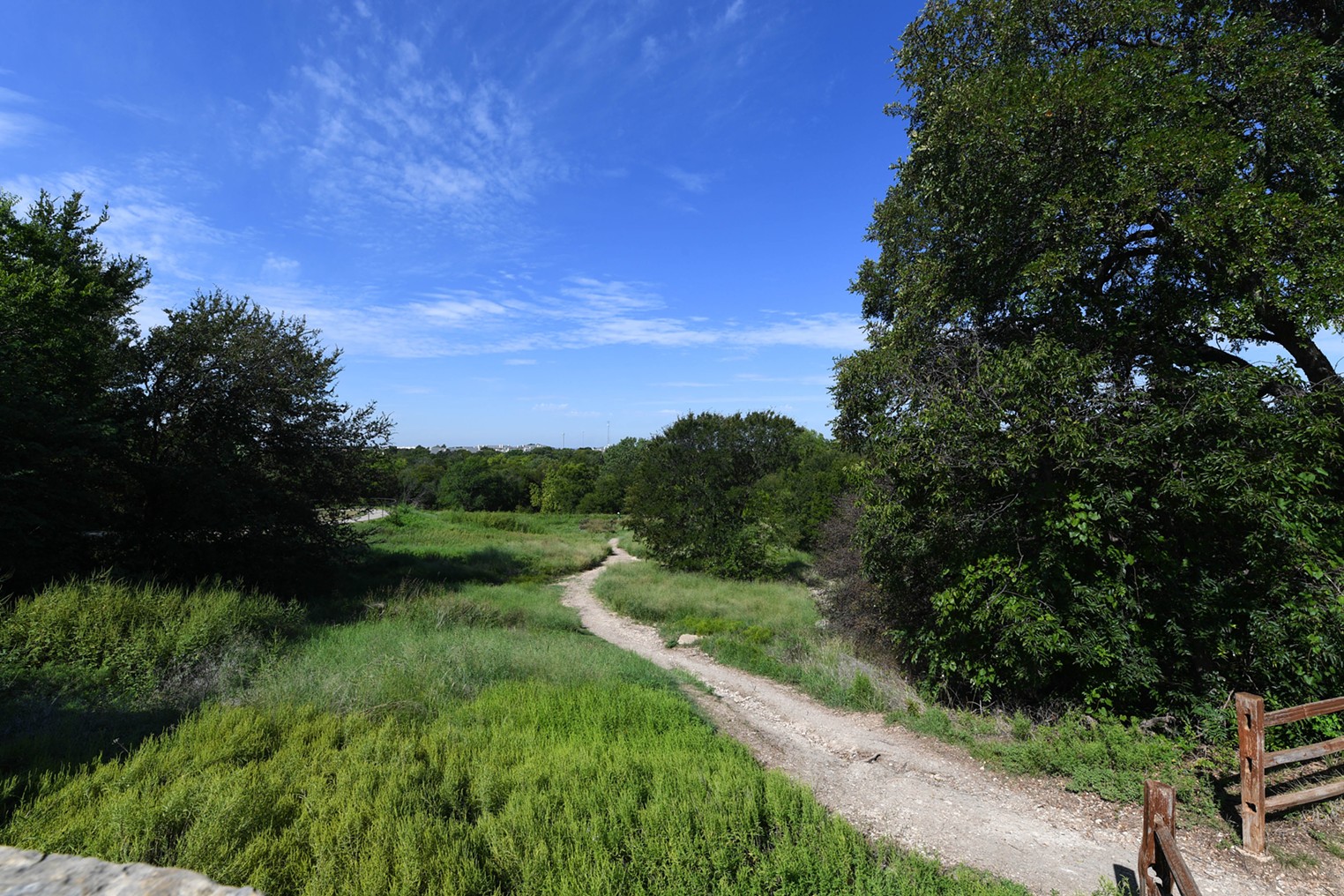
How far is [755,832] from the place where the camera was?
467cm

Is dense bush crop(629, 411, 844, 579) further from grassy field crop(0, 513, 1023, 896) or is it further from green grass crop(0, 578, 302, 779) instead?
green grass crop(0, 578, 302, 779)

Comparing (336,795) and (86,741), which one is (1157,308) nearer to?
(336,795)

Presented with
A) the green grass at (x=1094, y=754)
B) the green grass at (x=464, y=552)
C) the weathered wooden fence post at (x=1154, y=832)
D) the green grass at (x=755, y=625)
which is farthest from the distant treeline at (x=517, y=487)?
the weathered wooden fence post at (x=1154, y=832)

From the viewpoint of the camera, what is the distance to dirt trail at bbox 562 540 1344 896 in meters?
4.82

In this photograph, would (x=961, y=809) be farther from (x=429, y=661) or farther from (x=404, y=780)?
(x=429, y=661)

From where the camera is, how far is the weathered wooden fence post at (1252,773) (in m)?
5.06

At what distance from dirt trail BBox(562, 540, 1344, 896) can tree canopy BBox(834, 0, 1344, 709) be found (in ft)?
5.08

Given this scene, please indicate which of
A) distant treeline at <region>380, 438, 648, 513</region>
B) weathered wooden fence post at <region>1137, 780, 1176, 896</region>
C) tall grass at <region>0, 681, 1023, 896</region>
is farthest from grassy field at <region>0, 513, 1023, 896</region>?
distant treeline at <region>380, 438, 648, 513</region>

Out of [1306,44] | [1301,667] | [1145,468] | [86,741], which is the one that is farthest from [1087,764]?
[86,741]

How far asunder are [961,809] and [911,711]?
8.68ft

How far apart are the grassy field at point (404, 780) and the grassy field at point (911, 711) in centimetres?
274

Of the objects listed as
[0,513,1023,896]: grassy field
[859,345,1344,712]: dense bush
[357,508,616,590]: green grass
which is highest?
[859,345,1344,712]: dense bush

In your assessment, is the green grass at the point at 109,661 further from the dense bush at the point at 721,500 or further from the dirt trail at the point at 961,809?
the dense bush at the point at 721,500

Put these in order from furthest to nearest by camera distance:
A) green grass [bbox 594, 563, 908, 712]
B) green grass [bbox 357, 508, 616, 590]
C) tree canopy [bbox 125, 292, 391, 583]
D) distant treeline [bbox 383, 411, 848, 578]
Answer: distant treeline [bbox 383, 411, 848, 578] → green grass [bbox 357, 508, 616, 590] → tree canopy [bbox 125, 292, 391, 583] → green grass [bbox 594, 563, 908, 712]
